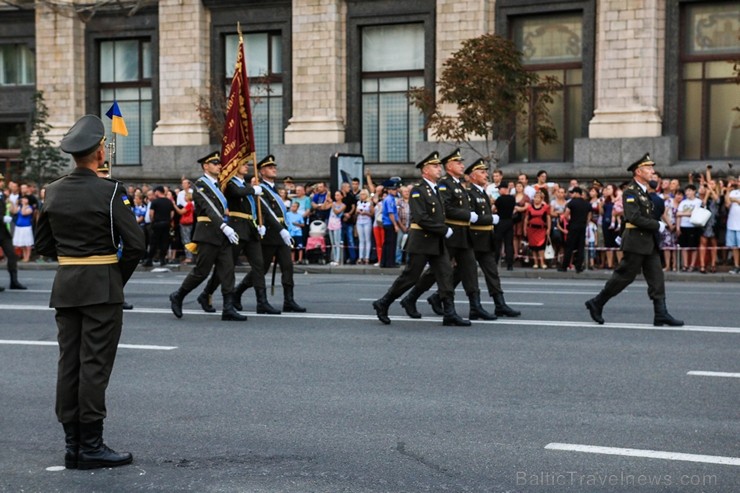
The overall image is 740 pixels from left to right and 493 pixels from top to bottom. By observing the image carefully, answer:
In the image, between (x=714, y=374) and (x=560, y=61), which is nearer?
(x=714, y=374)

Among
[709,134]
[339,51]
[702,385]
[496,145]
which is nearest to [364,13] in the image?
[339,51]

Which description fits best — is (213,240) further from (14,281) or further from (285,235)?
(14,281)

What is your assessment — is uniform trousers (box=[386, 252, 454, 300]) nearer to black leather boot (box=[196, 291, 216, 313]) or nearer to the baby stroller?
black leather boot (box=[196, 291, 216, 313])

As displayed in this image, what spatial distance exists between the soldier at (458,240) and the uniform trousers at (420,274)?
205mm

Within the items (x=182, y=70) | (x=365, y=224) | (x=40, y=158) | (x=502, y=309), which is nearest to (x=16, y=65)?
(x=182, y=70)

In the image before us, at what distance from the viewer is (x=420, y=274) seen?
44.4 feet

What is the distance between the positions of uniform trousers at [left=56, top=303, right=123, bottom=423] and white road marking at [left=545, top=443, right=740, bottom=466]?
266cm

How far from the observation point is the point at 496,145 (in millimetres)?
30266

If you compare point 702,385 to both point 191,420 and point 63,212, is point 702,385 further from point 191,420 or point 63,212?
point 63,212

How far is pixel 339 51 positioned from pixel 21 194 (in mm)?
9700

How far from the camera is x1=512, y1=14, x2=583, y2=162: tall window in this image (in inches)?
1193

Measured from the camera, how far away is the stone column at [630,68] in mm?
28688

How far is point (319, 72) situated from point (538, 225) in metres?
11.5

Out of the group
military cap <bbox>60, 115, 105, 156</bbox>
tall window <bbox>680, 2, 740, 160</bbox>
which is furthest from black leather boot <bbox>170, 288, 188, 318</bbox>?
tall window <bbox>680, 2, 740, 160</bbox>
